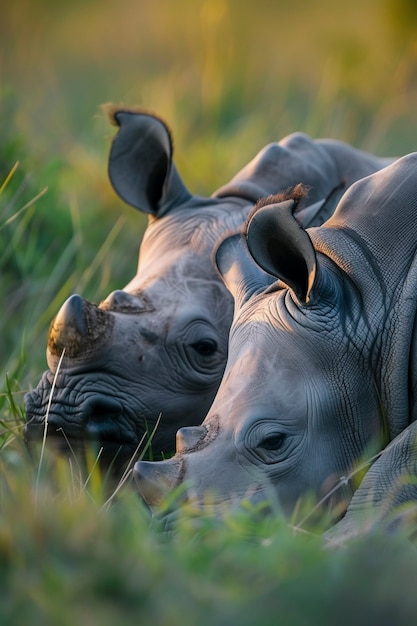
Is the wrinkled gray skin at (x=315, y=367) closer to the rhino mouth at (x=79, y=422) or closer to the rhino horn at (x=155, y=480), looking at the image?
the rhino horn at (x=155, y=480)

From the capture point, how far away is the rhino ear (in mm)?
5480

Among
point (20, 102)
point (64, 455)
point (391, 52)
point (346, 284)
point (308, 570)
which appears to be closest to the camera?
point (308, 570)

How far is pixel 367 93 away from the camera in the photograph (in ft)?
32.1

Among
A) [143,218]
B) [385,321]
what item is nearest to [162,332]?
[385,321]

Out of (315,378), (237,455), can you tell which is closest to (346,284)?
(315,378)

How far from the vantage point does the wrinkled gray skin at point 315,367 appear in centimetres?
360

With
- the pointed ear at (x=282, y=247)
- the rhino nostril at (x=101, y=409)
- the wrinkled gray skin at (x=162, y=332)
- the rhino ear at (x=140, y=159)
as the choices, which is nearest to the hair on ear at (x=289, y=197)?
the pointed ear at (x=282, y=247)

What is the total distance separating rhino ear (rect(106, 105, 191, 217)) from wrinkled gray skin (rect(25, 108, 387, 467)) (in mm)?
97

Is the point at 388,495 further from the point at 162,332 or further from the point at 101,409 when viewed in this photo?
the point at 162,332

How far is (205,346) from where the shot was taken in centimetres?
469

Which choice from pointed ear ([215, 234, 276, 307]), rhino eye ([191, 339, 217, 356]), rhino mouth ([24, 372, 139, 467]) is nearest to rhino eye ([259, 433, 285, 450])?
pointed ear ([215, 234, 276, 307])

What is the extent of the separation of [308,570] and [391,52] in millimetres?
11010

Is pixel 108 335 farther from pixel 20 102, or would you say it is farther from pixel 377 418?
pixel 20 102

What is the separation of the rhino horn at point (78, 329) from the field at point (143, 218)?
0.23 meters
